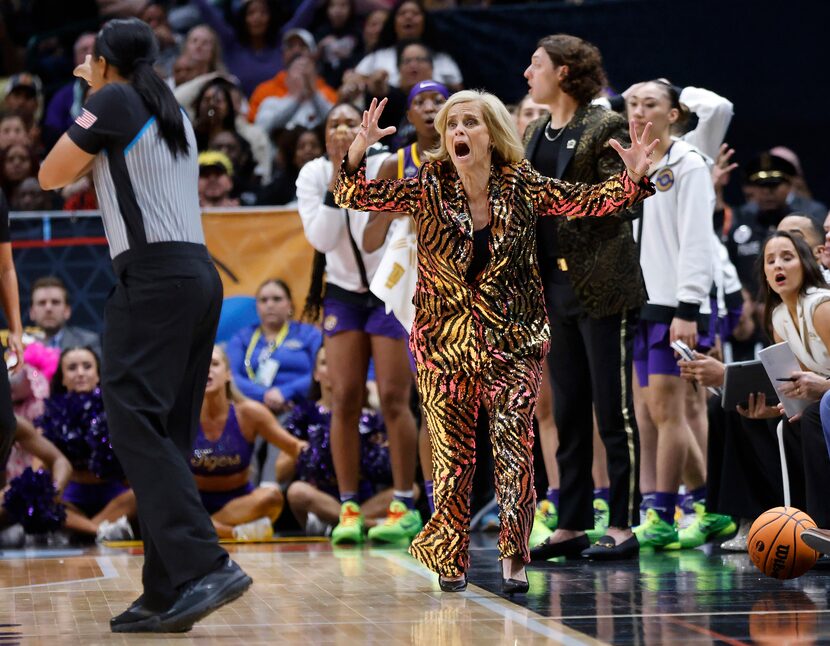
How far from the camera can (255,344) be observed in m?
9.14

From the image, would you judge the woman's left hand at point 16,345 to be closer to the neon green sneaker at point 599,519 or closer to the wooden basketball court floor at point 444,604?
the wooden basketball court floor at point 444,604

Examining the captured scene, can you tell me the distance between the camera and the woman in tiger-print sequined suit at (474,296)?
17.6 feet

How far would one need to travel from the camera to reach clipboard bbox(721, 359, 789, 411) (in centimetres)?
647

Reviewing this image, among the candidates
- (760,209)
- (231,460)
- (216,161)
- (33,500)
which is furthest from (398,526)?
(760,209)

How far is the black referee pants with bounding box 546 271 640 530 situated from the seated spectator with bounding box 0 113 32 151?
5803 mm

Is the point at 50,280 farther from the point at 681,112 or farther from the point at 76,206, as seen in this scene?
the point at 681,112

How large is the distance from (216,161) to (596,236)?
4.35 meters

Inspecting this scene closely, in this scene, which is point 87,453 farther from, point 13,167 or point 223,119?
point 223,119

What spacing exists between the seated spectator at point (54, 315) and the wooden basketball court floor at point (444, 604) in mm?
2459

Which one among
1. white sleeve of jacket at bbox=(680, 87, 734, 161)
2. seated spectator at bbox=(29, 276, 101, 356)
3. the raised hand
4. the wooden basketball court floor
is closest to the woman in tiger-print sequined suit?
the raised hand

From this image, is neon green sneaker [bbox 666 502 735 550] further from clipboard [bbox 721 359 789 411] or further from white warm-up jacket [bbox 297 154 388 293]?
white warm-up jacket [bbox 297 154 388 293]

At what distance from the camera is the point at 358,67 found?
1144cm

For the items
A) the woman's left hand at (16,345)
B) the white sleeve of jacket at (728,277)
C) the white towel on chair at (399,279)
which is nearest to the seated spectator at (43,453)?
the white towel on chair at (399,279)

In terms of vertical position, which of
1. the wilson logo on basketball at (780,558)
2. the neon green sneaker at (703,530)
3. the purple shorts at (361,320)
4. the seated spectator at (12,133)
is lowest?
the neon green sneaker at (703,530)
